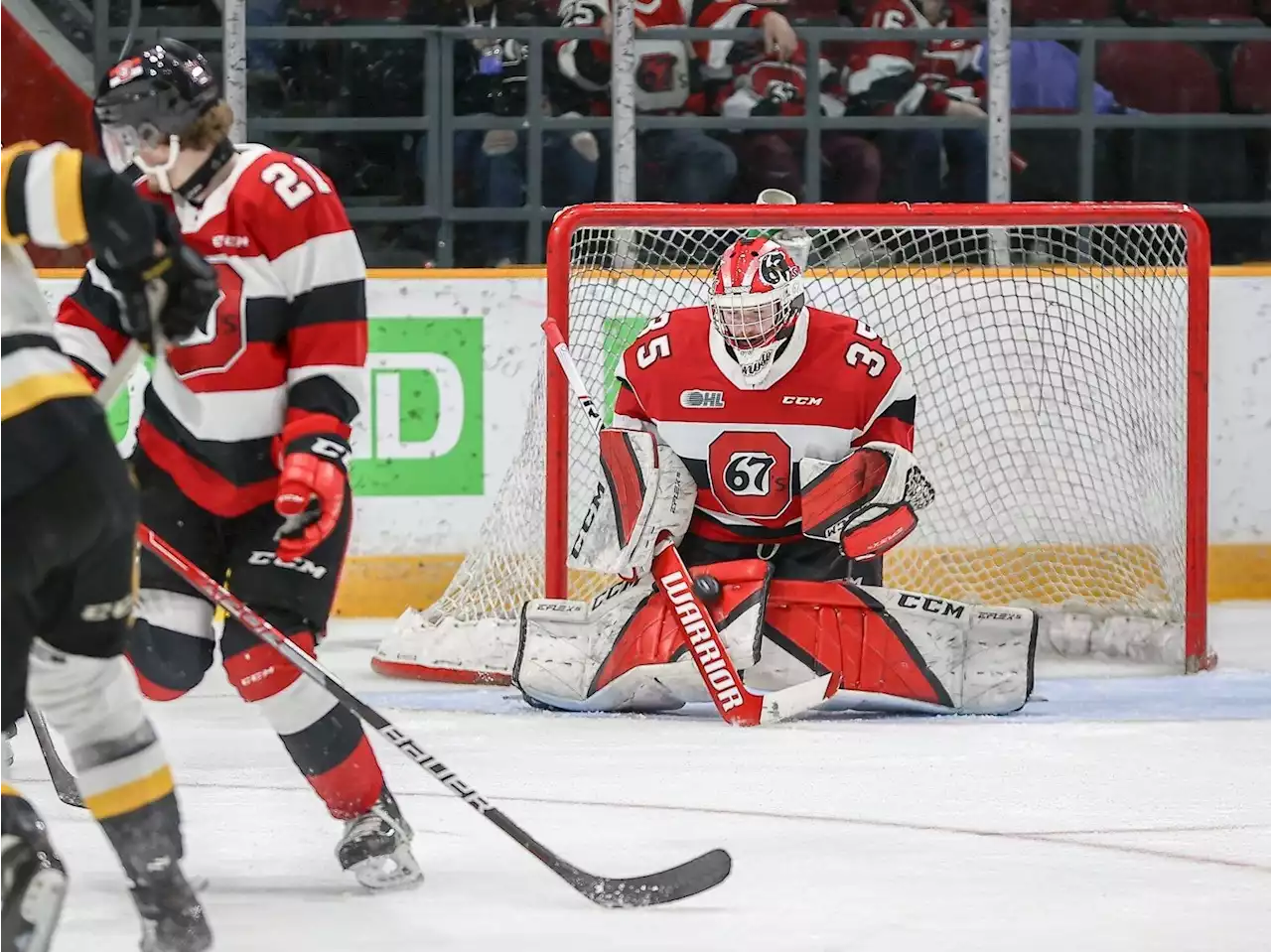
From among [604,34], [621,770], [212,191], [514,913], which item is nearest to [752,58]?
[604,34]

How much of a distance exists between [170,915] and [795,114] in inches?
154

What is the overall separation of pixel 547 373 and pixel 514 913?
80.3 inches

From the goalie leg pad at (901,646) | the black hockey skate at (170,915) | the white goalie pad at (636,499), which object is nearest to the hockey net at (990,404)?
the white goalie pad at (636,499)

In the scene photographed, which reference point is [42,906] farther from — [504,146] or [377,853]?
[504,146]

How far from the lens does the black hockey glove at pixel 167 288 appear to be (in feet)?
6.21

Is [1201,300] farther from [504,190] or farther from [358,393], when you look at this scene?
[358,393]

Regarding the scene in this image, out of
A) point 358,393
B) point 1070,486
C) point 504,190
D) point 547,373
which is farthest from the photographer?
point 504,190

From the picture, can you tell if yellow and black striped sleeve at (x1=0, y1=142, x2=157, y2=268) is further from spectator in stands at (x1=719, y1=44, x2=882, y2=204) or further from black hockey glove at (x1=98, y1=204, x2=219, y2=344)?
spectator in stands at (x1=719, y1=44, x2=882, y2=204)

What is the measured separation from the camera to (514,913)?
2.34 m

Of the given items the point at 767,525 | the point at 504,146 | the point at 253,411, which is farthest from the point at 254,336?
the point at 504,146

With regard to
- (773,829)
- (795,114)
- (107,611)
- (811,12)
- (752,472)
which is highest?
(811,12)

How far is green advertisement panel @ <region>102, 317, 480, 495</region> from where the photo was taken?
4.93 m

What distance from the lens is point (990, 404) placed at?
4844mm

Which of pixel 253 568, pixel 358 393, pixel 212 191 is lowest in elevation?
pixel 253 568
